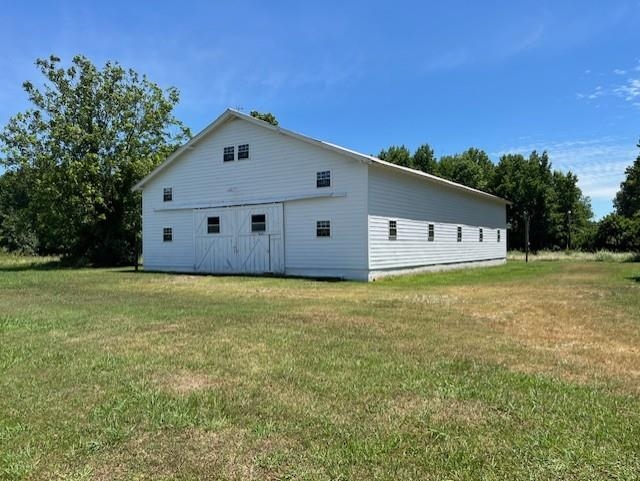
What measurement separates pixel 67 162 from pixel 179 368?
91.4 feet

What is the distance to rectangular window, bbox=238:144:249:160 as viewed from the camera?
22.1 m

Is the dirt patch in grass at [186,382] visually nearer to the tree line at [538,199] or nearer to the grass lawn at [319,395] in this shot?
the grass lawn at [319,395]

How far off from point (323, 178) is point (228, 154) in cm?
500

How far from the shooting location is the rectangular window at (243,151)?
22.1 m

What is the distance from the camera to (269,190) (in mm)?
21391

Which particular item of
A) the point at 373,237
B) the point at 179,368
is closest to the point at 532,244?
the point at 373,237

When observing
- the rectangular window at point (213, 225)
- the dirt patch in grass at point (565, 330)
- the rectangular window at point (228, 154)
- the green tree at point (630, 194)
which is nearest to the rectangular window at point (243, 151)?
the rectangular window at point (228, 154)

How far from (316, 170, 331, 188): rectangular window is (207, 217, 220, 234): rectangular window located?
17.8ft

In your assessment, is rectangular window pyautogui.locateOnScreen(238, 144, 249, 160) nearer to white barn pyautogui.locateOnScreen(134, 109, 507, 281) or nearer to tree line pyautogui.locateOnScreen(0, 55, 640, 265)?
white barn pyautogui.locateOnScreen(134, 109, 507, 281)

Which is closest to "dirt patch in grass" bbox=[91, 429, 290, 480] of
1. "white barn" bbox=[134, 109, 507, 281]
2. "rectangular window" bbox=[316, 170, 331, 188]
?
"white barn" bbox=[134, 109, 507, 281]

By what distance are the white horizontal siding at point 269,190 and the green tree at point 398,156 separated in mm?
36808

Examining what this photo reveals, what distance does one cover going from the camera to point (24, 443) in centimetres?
377

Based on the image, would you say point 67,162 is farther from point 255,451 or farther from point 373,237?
point 255,451

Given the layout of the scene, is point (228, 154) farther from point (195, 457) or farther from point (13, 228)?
point (13, 228)
